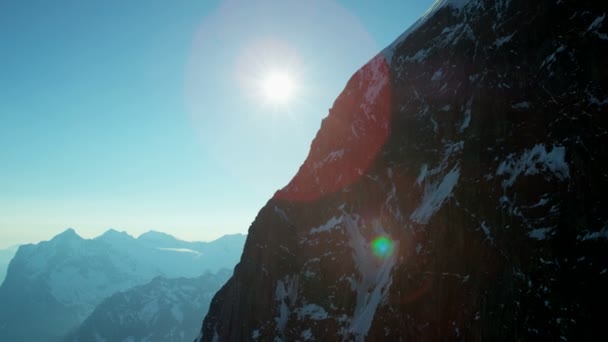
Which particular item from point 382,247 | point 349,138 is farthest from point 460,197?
point 349,138

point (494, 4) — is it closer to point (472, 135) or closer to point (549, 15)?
point (549, 15)

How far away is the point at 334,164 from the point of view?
8225cm

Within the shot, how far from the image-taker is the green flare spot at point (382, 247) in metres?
63.3

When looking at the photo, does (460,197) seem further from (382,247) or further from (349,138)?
(349,138)

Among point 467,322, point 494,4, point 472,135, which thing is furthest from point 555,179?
point 494,4

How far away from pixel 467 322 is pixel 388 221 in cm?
2309

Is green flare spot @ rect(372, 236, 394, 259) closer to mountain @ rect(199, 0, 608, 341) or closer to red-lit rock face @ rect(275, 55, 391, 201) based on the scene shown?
mountain @ rect(199, 0, 608, 341)

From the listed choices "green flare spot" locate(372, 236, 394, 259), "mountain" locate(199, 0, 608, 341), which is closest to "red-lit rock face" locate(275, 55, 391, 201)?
"mountain" locate(199, 0, 608, 341)

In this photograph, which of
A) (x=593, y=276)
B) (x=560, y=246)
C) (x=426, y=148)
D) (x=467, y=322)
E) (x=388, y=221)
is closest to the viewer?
(x=593, y=276)

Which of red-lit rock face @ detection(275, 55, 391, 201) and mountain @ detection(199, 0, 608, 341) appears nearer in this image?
mountain @ detection(199, 0, 608, 341)

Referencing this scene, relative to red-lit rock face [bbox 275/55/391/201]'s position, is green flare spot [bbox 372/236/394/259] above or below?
below

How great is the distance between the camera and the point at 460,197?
5056cm

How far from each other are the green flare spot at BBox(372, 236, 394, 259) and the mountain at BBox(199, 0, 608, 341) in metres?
0.31

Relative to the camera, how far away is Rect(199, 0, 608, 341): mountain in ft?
129
